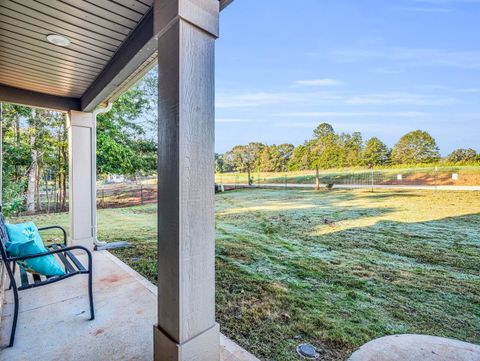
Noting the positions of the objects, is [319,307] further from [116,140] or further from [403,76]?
[403,76]

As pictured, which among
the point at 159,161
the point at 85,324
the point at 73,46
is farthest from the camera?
the point at 73,46

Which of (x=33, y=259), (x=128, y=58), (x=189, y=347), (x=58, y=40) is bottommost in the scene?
(x=189, y=347)

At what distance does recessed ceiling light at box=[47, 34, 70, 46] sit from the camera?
190 cm

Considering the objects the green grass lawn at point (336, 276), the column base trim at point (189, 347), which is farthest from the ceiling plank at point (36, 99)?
the column base trim at point (189, 347)

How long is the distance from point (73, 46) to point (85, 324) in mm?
2238

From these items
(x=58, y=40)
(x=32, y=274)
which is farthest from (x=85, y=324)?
(x=58, y=40)

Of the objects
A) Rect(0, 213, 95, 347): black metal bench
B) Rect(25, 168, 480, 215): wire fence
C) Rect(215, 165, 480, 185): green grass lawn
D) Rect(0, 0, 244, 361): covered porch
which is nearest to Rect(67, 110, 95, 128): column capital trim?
Rect(0, 0, 244, 361): covered porch

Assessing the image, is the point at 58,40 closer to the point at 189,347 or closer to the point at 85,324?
the point at 85,324

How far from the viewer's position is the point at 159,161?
1.37 m

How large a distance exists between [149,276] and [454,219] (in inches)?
295

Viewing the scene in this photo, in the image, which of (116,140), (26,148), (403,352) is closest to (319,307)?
(403,352)

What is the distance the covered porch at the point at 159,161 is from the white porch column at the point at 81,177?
2.68ft

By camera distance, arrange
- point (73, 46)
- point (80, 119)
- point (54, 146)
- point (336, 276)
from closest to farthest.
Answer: point (73, 46) < point (336, 276) < point (80, 119) < point (54, 146)

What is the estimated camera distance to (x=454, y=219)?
21.1 ft
